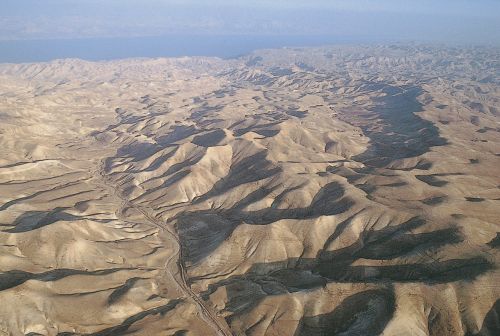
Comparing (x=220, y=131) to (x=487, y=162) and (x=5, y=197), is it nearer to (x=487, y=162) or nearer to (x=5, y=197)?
(x=5, y=197)

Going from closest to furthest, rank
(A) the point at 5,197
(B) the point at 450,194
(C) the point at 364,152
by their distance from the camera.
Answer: (B) the point at 450,194
(A) the point at 5,197
(C) the point at 364,152

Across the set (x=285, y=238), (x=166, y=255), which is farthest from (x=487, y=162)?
(x=166, y=255)

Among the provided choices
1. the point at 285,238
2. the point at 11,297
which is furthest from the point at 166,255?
the point at 11,297

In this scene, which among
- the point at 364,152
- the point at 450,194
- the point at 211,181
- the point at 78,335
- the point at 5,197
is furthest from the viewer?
the point at 364,152

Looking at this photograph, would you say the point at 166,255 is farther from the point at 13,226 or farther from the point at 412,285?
the point at 412,285

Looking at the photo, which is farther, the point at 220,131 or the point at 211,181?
the point at 220,131

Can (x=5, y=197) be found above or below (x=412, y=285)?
below

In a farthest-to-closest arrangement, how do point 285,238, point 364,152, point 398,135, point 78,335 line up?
1. point 398,135
2. point 364,152
3. point 285,238
4. point 78,335

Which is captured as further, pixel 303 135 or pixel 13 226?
pixel 303 135

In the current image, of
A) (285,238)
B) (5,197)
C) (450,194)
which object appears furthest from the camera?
(5,197)
